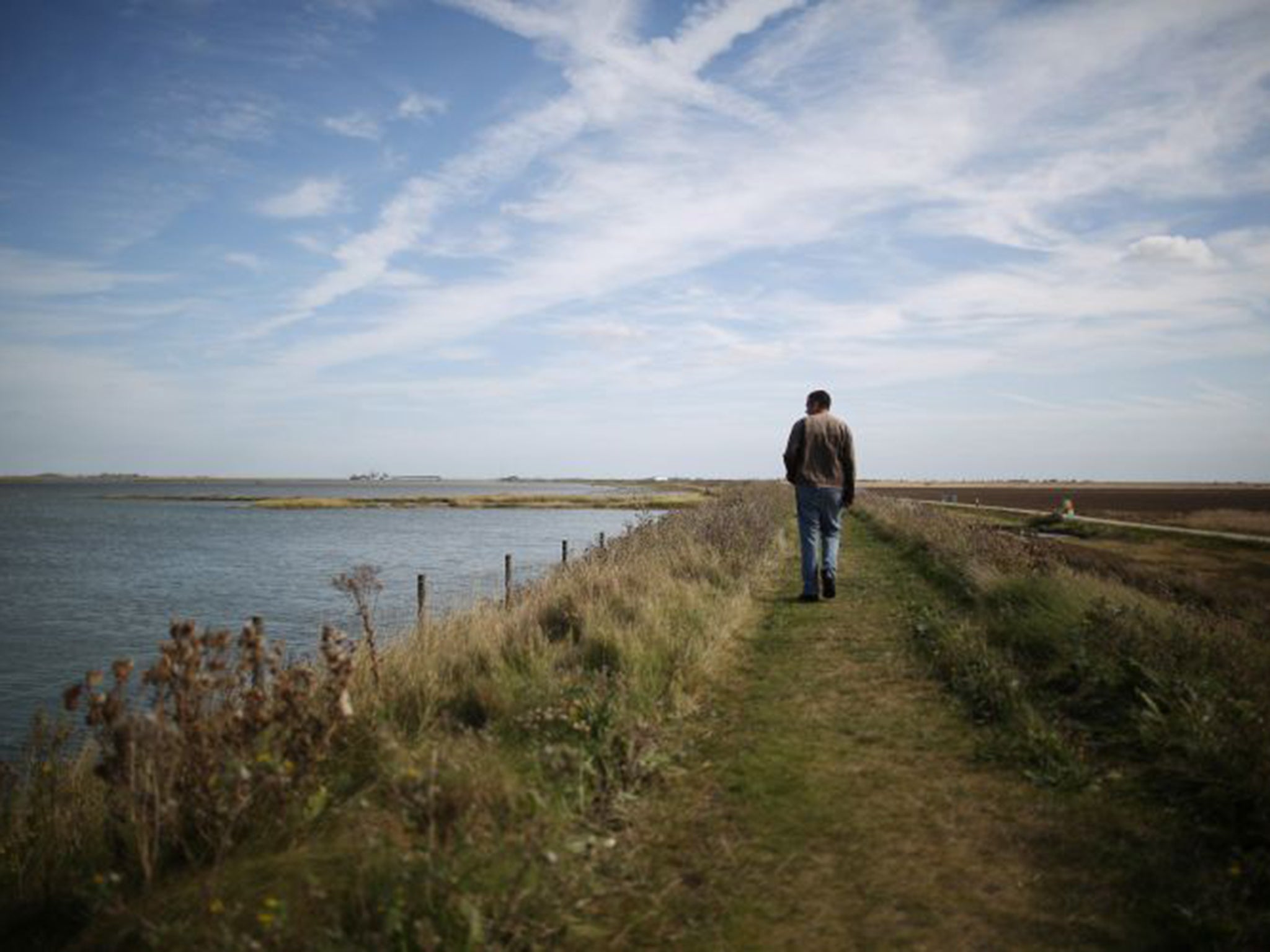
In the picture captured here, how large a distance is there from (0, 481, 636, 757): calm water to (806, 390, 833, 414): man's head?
17.2 feet

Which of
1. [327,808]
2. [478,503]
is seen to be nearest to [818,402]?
[327,808]

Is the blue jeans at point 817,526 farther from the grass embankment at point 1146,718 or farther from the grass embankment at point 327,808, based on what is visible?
the grass embankment at point 327,808

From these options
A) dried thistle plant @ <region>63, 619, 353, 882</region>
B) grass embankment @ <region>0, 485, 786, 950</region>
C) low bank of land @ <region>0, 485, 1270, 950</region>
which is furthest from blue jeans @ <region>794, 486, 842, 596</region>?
dried thistle plant @ <region>63, 619, 353, 882</region>

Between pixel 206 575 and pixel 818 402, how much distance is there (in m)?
24.5

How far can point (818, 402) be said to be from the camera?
9680mm

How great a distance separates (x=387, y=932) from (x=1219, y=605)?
979cm

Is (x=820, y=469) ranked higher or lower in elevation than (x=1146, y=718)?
higher

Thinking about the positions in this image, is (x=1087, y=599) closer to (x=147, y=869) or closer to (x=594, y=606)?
(x=594, y=606)

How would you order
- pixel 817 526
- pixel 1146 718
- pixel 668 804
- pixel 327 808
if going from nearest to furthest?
pixel 327 808 < pixel 668 804 < pixel 1146 718 < pixel 817 526

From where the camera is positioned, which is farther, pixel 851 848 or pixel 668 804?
pixel 668 804

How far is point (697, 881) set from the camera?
341 centimetres

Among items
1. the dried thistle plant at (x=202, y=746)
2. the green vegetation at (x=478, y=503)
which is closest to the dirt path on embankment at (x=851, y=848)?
the dried thistle plant at (x=202, y=746)

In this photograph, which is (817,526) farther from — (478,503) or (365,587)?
(478,503)

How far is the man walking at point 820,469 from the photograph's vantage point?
941 centimetres
